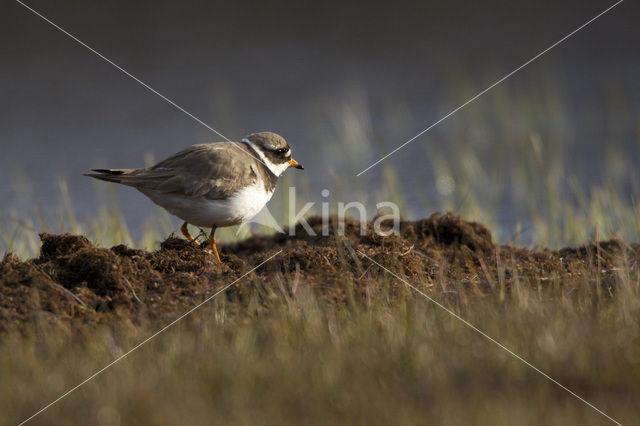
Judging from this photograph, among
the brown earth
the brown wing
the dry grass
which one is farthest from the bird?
the dry grass

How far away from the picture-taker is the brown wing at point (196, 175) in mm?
6914

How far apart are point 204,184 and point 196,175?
4.8 inches

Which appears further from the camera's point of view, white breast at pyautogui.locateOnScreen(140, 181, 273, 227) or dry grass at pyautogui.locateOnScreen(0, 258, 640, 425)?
A: white breast at pyautogui.locateOnScreen(140, 181, 273, 227)

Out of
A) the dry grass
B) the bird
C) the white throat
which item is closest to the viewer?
the dry grass

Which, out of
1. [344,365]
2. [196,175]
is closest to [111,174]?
[196,175]

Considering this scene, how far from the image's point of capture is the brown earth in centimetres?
550

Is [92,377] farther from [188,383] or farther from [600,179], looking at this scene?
[600,179]

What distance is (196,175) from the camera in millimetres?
6953

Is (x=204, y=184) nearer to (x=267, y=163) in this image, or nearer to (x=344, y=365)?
(x=267, y=163)

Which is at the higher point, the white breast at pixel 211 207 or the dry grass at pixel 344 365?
the white breast at pixel 211 207

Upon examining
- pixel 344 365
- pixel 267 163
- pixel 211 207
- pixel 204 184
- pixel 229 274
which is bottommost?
pixel 344 365

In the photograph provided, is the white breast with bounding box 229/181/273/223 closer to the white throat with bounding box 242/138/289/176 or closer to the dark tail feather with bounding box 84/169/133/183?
the white throat with bounding box 242/138/289/176

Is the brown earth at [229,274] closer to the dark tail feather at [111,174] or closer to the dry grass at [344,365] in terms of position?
the dry grass at [344,365]

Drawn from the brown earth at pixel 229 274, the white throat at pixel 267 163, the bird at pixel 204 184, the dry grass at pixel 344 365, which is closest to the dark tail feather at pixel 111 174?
the bird at pixel 204 184
